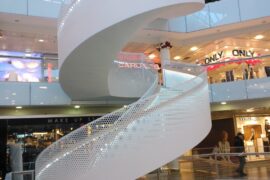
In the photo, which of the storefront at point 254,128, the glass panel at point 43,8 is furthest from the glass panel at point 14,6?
the storefront at point 254,128

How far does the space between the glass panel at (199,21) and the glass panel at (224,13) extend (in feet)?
0.71

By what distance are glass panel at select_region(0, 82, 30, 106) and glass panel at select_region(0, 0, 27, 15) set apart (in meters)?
2.61

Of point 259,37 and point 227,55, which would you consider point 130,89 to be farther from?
point 259,37

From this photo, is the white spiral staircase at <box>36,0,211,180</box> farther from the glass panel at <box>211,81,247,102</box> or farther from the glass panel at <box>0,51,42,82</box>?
the glass panel at <box>211,81,247,102</box>

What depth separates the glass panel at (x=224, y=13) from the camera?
1617 centimetres

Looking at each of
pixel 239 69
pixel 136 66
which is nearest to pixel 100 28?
pixel 136 66

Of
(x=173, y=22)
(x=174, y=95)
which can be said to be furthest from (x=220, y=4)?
(x=174, y=95)

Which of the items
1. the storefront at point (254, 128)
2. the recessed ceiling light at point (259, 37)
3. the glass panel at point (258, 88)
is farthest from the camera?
the storefront at point (254, 128)

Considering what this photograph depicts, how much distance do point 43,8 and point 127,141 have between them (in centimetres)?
780

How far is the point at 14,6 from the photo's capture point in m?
13.1

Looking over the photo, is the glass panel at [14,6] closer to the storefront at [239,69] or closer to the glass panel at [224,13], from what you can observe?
the storefront at [239,69]

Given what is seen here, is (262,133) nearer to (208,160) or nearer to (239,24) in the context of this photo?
(239,24)

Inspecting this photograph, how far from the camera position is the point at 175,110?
343 inches

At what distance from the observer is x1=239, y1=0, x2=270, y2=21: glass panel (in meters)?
15.8
